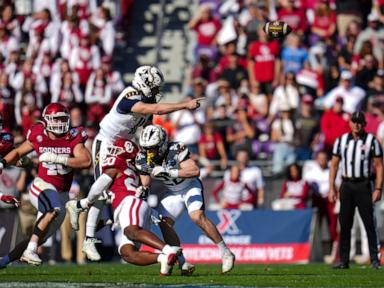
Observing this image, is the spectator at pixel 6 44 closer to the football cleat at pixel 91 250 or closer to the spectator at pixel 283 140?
the spectator at pixel 283 140

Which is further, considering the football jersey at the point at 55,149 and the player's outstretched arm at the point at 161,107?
the football jersey at the point at 55,149

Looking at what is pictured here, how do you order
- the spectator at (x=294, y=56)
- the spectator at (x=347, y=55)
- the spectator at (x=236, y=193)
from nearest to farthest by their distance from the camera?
the spectator at (x=236, y=193), the spectator at (x=347, y=55), the spectator at (x=294, y=56)

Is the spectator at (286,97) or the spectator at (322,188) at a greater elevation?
the spectator at (286,97)

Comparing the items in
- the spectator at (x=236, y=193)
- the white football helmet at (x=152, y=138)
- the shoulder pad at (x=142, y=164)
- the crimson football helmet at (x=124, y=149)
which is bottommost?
the spectator at (x=236, y=193)

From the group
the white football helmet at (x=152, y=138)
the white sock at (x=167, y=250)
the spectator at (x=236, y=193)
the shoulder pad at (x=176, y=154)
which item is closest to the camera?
the white sock at (x=167, y=250)

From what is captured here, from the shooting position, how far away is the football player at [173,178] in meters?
12.7

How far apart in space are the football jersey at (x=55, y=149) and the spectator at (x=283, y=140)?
612 centimetres

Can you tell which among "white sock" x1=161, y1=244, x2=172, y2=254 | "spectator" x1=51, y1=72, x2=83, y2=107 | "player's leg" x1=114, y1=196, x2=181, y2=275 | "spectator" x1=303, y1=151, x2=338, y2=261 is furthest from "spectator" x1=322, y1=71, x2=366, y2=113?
"white sock" x1=161, y1=244, x2=172, y2=254

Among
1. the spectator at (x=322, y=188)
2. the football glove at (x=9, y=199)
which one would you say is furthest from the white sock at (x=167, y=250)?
the spectator at (x=322, y=188)

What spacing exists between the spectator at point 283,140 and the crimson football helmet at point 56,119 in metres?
6.25

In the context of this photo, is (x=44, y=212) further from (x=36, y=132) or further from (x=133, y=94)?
(x=133, y=94)

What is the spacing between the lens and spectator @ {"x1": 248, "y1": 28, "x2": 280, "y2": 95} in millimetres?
20719

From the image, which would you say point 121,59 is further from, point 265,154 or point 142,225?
point 142,225

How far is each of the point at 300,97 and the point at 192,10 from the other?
4407 millimetres
